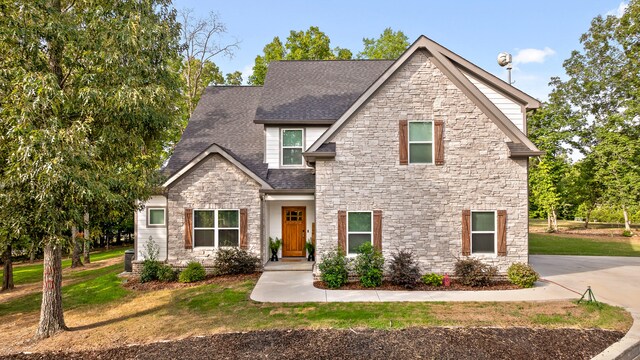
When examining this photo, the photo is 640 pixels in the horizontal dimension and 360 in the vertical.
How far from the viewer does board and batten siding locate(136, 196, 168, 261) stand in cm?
1200

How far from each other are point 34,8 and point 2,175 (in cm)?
338

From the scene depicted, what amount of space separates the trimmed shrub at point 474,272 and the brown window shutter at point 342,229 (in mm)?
3605

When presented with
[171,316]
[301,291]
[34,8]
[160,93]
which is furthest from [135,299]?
[34,8]

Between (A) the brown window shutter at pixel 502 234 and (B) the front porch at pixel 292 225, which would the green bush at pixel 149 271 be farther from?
(A) the brown window shutter at pixel 502 234

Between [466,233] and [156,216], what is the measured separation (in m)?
11.0

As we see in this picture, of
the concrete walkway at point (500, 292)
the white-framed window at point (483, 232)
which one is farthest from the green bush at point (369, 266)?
the white-framed window at point (483, 232)

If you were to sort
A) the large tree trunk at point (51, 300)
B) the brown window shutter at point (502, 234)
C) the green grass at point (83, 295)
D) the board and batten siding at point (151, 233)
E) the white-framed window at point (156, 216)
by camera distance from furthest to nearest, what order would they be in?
the white-framed window at point (156, 216), the board and batten siding at point (151, 233), the brown window shutter at point (502, 234), the green grass at point (83, 295), the large tree trunk at point (51, 300)

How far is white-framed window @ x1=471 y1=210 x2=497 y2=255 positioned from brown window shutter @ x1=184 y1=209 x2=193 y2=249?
9743 millimetres

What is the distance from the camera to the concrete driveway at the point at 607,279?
6171 mm

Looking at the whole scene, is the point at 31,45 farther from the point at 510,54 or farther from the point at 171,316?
the point at 510,54

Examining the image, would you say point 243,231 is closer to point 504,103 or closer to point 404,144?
point 404,144

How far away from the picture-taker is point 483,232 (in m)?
10.5

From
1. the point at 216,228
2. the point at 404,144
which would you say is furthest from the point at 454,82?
the point at 216,228

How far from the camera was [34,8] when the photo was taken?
6508 mm
